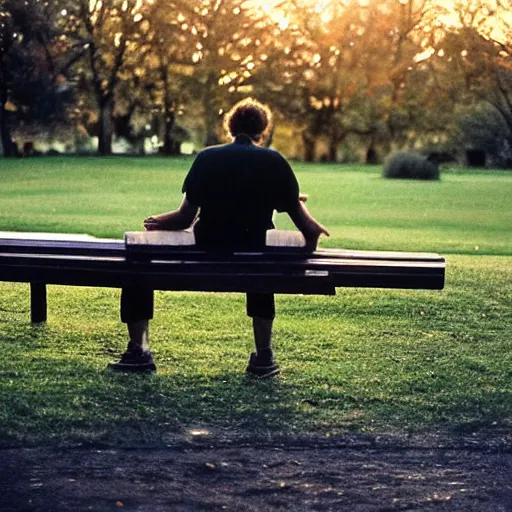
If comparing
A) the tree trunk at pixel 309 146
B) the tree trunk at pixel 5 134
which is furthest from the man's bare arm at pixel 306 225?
the tree trunk at pixel 309 146

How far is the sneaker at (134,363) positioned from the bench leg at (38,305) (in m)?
1.74

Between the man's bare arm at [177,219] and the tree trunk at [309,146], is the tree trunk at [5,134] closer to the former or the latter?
the tree trunk at [309,146]

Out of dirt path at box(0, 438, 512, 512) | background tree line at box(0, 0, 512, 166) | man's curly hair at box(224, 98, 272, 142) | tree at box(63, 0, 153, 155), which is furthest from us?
tree at box(63, 0, 153, 155)

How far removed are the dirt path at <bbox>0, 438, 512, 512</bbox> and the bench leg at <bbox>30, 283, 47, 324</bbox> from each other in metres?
3.48

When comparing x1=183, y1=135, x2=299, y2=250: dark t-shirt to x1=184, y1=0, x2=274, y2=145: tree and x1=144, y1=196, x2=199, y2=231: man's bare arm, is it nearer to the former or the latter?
x1=144, y1=196, x2=199, y2=231: man's bare arm

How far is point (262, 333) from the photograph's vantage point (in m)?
7.16

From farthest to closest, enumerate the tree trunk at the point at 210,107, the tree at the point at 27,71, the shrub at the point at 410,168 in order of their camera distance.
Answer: the tree trunk at the point at 210,107
the tree at the point at 27,71
the shrub at the point at 410,168

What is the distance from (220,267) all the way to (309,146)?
6203 centimetres

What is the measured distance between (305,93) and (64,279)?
6198 cm

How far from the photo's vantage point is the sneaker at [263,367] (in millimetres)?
7168

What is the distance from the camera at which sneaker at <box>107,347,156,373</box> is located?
23.7ft

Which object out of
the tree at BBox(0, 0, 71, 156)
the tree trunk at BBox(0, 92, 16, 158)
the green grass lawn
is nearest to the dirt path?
the green grass lawn

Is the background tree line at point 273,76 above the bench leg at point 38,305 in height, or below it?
above

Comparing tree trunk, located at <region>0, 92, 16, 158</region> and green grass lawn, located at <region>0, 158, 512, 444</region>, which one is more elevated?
tree trunk, located at <region>0, 92, 16, 158</region>
